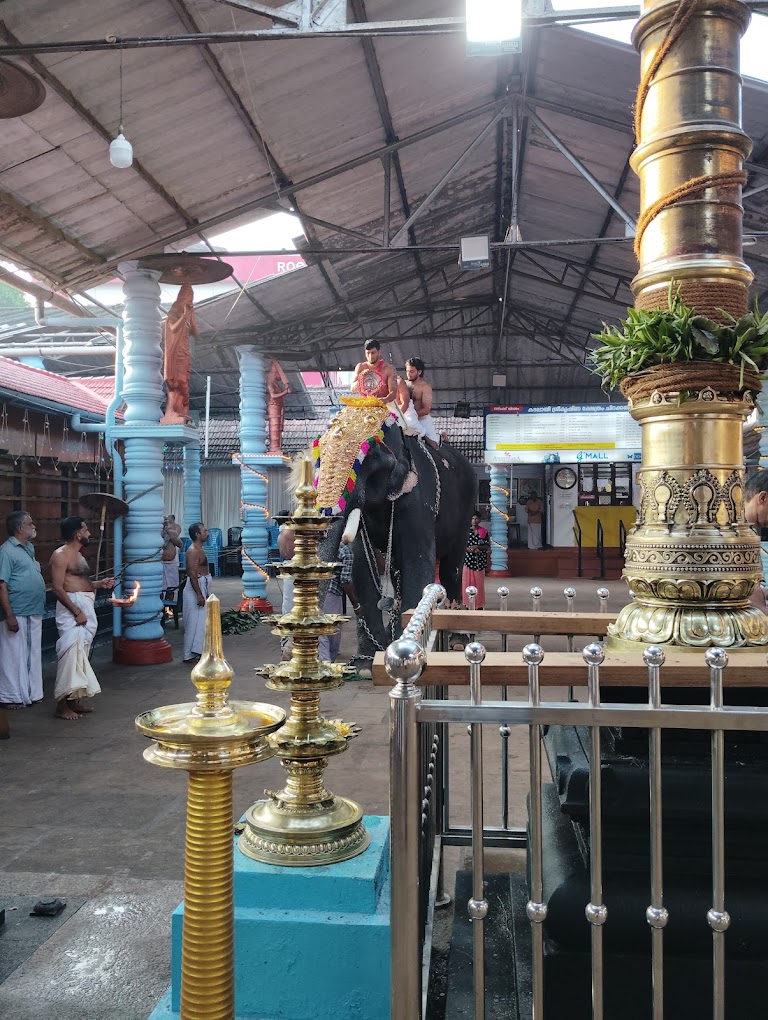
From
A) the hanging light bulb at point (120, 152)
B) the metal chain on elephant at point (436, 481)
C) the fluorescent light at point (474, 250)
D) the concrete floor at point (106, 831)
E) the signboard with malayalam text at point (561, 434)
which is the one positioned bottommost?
the concrete floor at point (106, 831)

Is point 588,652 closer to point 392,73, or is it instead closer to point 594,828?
point 594,828

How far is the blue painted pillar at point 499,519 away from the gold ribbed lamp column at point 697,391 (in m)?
14.2

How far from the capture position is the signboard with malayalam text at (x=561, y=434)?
14.4m

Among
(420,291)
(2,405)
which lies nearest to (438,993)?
(2,405)

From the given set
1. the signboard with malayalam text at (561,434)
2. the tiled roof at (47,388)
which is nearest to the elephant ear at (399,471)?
the tiled roof at (47,388)

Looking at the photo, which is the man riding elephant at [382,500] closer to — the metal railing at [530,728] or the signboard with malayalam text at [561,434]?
the metal railing at [530,728]

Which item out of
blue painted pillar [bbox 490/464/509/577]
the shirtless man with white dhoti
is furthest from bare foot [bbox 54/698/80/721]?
blue painted pillar [bbox 490/464/509/577]

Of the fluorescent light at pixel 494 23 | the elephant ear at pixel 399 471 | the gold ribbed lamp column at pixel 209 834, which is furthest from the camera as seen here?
the elephant ear at pixel 399 471

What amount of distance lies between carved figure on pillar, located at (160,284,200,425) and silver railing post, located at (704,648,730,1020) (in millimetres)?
7058

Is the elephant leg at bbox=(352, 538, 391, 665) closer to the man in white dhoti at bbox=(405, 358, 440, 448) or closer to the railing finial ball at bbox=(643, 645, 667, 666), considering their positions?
the man in white dhoti at bbox=(405, 358, 440, 448)

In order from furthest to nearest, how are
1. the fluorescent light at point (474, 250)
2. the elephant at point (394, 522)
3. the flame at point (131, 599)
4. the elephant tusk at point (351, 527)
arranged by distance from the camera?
the fluorescent light at point (474, 250), the flame at point (131, 599), the elephant at point (394, 522), the elephant tusk at point (351, 527)

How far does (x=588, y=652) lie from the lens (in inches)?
57.3

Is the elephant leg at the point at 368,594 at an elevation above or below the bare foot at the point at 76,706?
above

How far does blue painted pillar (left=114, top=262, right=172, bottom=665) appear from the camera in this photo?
7605mm
